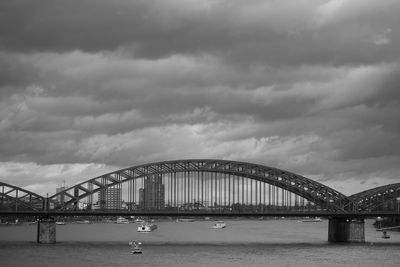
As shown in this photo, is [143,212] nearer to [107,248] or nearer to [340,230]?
[107,248]

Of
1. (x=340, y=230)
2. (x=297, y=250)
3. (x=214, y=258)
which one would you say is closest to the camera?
(x=214, y=258)

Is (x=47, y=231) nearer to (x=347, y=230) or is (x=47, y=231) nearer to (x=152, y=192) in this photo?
(x=152, y=192)

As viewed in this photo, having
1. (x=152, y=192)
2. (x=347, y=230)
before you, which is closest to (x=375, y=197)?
(x=347, y=230)

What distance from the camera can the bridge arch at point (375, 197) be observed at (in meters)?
148

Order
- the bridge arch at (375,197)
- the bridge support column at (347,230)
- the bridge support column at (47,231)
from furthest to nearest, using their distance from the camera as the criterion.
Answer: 1. the bridge arch at (375,197)
2. the bridge support column at (347,230)
3. the bridge support column at (47,231)

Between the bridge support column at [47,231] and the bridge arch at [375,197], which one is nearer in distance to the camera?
the bridge support column at [47,231]

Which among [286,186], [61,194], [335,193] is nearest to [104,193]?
[61,194]

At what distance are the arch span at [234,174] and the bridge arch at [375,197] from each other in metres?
2.52

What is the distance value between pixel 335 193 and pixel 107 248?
158 feet

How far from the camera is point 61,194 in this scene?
143 m

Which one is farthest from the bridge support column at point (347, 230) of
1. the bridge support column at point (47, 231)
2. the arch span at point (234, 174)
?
the bridge support column at point (47, 231)

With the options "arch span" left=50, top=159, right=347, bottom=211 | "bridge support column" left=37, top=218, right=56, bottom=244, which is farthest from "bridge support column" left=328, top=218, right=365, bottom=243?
"bridge support column" left=37, top=218, right=56, bottom=244

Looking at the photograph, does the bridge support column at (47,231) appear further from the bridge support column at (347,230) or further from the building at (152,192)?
the bridge support column at (347,230)

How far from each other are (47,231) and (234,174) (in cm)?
3563
